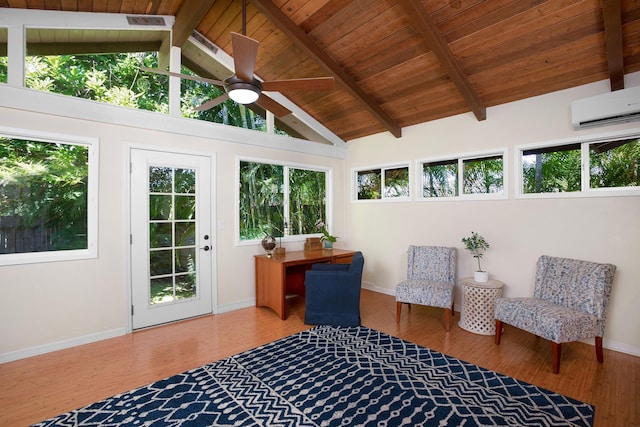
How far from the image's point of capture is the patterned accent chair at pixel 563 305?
263 cm

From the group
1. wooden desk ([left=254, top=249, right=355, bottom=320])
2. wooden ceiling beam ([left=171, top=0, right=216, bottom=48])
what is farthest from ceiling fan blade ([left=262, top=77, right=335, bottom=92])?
wooden desk ([left=254, top=249, right=355, bottom=320])

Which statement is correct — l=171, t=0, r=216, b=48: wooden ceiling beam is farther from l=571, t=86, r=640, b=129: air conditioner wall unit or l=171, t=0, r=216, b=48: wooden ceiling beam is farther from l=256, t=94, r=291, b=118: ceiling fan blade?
l=571, t=86, r=640, b=129: air conditioner wall unit

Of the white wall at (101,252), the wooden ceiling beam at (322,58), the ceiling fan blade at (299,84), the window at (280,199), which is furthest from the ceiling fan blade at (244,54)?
the window at (280,199)

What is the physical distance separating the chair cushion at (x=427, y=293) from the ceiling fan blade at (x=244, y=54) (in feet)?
9.23

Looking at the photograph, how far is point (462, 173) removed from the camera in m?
4.21

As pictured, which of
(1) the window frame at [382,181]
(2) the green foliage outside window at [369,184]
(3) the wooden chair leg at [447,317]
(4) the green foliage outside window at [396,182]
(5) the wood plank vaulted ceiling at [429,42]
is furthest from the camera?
(2) the green foliage outside window at [369,184]

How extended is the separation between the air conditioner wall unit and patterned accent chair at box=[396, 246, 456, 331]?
188 centimetres

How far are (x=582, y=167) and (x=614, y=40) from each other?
3.97 ft

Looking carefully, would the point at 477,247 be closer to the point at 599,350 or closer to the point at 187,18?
the point at 599,350

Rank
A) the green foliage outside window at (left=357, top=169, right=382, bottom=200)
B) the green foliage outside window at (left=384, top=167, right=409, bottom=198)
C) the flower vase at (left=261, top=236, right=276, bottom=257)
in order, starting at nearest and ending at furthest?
the flower vase at (left=261, top=236, right=276, bottom=257), the green foliage outside window at (left=384, top=167, right=409, bottom=198), the green foliage outside window at (left=357, top=169, right=382, bottom=200)

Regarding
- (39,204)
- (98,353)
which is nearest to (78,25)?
(39,204)

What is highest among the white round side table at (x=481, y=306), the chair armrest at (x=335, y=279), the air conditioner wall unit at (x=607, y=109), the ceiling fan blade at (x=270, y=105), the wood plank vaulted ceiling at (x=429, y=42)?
the wood plank vaulted ceiling at (x=429, y=42)

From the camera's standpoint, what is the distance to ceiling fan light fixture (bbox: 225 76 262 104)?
2.45m

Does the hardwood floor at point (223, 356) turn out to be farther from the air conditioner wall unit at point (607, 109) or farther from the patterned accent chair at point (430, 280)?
the air conditioner wall unit at point (607, 109)
